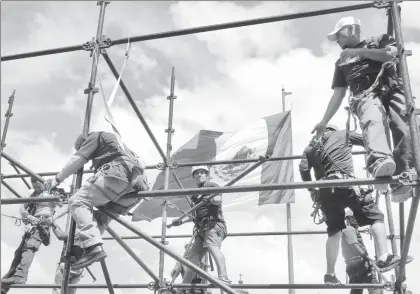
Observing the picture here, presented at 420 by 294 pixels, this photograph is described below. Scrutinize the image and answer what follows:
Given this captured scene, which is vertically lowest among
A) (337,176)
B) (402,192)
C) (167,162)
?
(402,192)

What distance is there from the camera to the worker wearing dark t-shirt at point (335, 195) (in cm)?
434

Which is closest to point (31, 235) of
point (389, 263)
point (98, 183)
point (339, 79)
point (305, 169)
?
point (98, 183)

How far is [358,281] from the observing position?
16.9ft

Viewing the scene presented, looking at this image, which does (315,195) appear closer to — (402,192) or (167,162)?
(402,192)

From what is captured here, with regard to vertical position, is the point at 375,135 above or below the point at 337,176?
below

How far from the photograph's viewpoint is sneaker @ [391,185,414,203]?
343cm

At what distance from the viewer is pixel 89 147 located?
4.28 meters

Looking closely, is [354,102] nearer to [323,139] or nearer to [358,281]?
[323,139]

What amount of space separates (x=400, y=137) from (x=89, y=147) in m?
2.57

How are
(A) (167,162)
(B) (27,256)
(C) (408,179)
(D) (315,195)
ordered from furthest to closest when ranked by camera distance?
(A) (167,162) → (B) (27,256) → (D) (315,195) → (C) (408,179)

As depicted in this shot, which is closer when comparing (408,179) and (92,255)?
(408,179)

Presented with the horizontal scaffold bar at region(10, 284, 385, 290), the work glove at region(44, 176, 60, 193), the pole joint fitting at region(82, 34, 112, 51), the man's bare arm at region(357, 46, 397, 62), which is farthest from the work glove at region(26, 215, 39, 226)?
the man's bare arm at region(357, 46, 397, 62)

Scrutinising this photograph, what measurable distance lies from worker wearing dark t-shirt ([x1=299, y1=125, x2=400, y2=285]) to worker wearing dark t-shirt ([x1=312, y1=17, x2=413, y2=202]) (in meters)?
0.55

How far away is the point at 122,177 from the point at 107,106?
636mm
